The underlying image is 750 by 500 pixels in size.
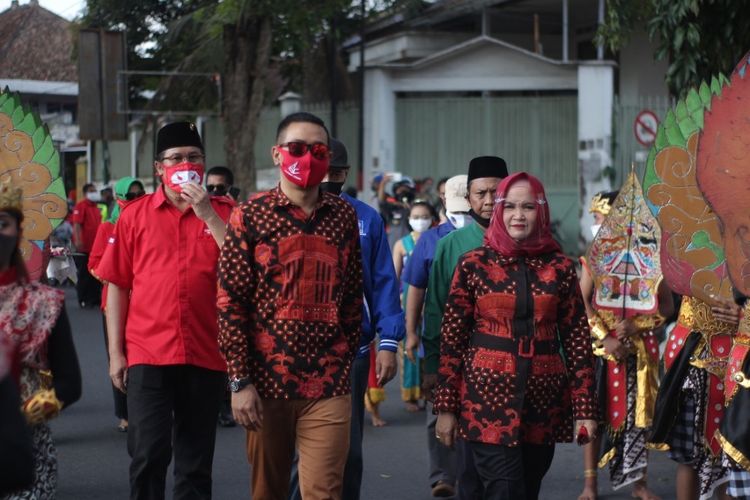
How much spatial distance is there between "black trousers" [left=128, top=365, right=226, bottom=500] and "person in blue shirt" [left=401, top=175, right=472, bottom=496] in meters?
1.48

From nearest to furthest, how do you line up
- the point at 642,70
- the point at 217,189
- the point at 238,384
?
the point at 238,384 → the point at 217,189 → the point at 642,70

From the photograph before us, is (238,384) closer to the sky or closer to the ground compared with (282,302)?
closer to the ground

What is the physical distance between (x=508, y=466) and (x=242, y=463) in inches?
149

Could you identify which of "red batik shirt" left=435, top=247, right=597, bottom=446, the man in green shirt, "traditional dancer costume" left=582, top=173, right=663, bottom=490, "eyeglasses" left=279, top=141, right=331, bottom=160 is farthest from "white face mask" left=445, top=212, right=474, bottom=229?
"eyeglasses" left=279, top=141, right=331, bottom=160

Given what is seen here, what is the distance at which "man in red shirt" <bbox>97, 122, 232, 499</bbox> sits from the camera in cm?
589

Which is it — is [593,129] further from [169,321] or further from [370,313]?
[169,321]

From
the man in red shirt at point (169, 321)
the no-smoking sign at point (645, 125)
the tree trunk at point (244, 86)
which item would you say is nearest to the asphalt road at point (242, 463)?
the man in red shirt at point (169, 321)

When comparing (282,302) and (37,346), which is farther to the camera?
(282,302)

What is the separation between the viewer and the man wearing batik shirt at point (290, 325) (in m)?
5.05

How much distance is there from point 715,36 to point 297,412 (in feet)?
22.1

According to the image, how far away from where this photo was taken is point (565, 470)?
8711 mm

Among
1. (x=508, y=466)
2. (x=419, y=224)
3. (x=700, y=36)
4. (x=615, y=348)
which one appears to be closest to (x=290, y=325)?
(x=508, y=466)

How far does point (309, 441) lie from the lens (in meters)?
5.16

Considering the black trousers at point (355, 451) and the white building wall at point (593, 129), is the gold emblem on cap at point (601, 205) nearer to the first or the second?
the black trousers at point (355, 451)
